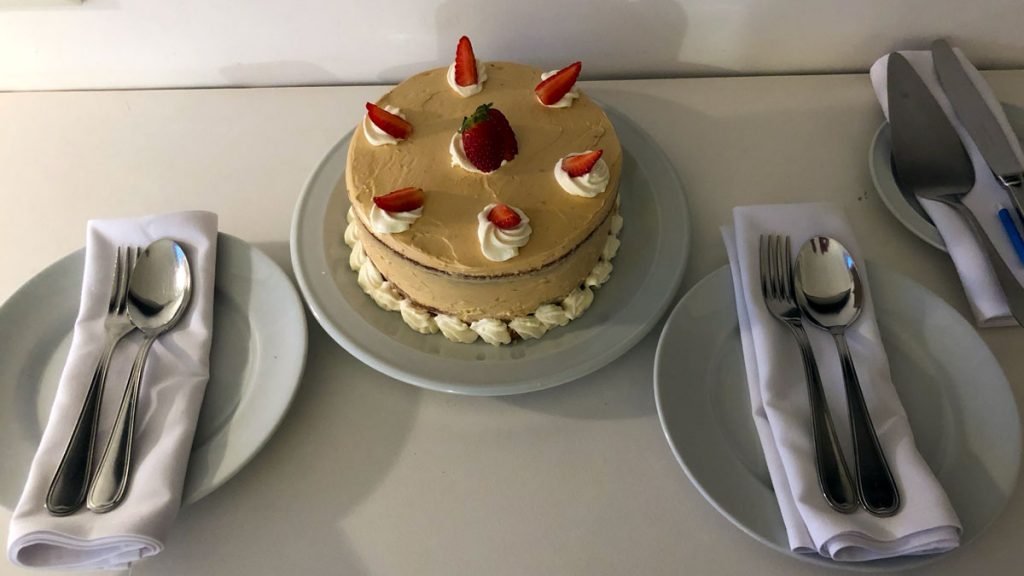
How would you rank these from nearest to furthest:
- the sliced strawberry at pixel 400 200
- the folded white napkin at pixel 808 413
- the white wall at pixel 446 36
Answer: the folded white napkin at pixel 808 413, the sliced strawberry at pixel 400 200, the white wall at pixel 446 36

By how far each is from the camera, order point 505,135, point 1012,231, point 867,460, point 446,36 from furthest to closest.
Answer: point 446,36 < point 1012,231 < point 505,135 < point 867,460

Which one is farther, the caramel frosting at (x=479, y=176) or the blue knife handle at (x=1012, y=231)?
the blue knife handle at (x=1012, y=231)

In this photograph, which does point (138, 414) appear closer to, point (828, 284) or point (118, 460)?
point (118, 460)

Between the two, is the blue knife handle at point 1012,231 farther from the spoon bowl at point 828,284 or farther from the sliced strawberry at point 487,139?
the sliced strawberry at point 487,139

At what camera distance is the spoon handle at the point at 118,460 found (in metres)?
0.85

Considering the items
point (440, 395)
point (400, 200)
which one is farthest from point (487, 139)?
point (440, 395)

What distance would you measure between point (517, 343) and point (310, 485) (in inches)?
14.0

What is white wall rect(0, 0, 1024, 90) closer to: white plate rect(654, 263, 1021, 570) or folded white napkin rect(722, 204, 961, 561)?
folded white napkin rect(722, 204, 961, 561)

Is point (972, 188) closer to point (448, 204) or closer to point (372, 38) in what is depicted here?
point (448, 204)

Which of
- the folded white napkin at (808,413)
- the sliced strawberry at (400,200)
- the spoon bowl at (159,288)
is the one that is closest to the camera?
the folded white napkin at (808,413)

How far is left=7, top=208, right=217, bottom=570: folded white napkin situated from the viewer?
32.5 inches

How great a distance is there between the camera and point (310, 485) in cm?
95

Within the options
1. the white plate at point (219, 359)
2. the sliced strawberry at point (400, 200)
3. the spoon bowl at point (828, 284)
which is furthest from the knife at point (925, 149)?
the white plate at point (219, 359)

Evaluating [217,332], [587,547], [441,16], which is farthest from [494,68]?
[587,547]
